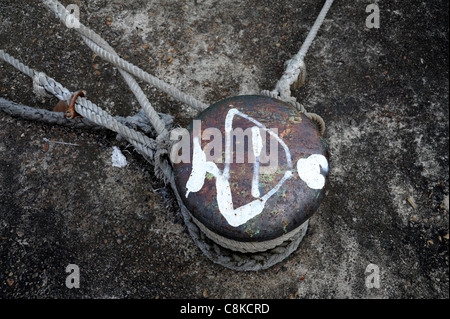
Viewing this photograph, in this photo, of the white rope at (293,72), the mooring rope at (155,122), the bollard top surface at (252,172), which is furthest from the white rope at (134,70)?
the white rope at (293,72)

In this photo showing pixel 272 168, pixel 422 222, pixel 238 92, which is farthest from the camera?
pixel 238 92

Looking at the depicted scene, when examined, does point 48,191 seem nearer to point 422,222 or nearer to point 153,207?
point 153,207

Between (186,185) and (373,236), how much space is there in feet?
3.59

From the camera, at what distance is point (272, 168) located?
1450 mm

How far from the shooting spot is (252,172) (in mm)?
1443

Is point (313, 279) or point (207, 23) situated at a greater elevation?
point (207, 23)

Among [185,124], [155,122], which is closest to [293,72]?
[185,124]

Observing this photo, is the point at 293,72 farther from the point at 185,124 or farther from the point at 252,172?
the point at 252,172

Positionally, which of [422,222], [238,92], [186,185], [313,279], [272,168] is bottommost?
[313,279]

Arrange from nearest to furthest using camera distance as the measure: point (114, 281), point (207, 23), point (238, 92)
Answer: point (114, 281) < point (238, 92) < point (207, 23)

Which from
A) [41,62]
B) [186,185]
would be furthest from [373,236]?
[41,62]

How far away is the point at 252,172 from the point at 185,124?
95 cm

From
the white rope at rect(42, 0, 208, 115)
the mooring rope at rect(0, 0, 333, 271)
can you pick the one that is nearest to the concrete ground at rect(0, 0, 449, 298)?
the mooring rope at rect(0, 0, 333, 271)

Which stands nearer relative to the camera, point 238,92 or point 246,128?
point 246,128
